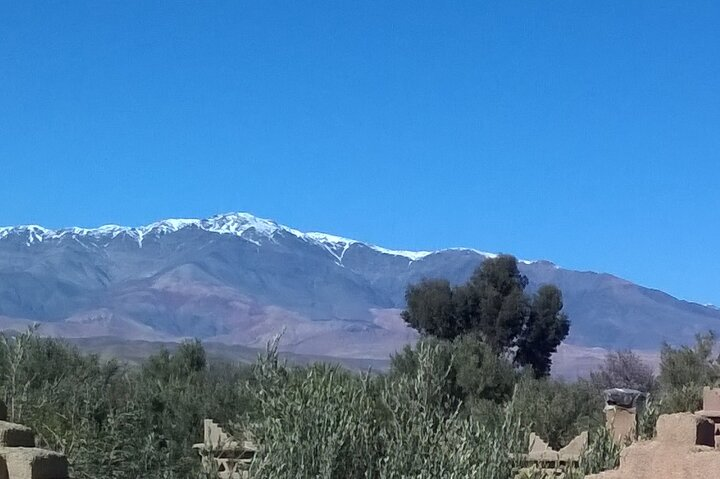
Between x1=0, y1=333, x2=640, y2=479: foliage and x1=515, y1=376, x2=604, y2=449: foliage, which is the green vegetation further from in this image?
x1=515, y1=376, x2=604, y2=449: foliage

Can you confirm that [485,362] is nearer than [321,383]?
No

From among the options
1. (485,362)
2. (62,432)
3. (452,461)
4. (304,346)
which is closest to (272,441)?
(452,461)

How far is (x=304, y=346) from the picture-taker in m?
178

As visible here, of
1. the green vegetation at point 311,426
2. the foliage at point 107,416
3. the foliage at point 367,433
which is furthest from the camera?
the foliage at point 107,416

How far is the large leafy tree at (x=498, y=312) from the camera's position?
60000mm

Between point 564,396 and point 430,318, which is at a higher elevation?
point 430,318

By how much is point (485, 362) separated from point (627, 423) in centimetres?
1851

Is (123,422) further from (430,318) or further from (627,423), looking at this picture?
(430,318)

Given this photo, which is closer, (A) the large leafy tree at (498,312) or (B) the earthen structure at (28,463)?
(B) the earthen structure at (28,463)

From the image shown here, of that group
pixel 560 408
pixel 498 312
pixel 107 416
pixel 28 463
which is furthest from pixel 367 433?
pixel 498 312

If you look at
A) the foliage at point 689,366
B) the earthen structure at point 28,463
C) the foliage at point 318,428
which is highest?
the foliage at point 689,366

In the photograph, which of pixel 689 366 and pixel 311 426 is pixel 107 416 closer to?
pixel 311 426

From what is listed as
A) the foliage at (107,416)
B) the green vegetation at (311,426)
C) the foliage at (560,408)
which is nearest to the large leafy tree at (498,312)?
the foliage at (560,408)

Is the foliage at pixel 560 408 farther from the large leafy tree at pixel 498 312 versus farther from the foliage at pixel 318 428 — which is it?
the large leafy tree at pixel 498 312
